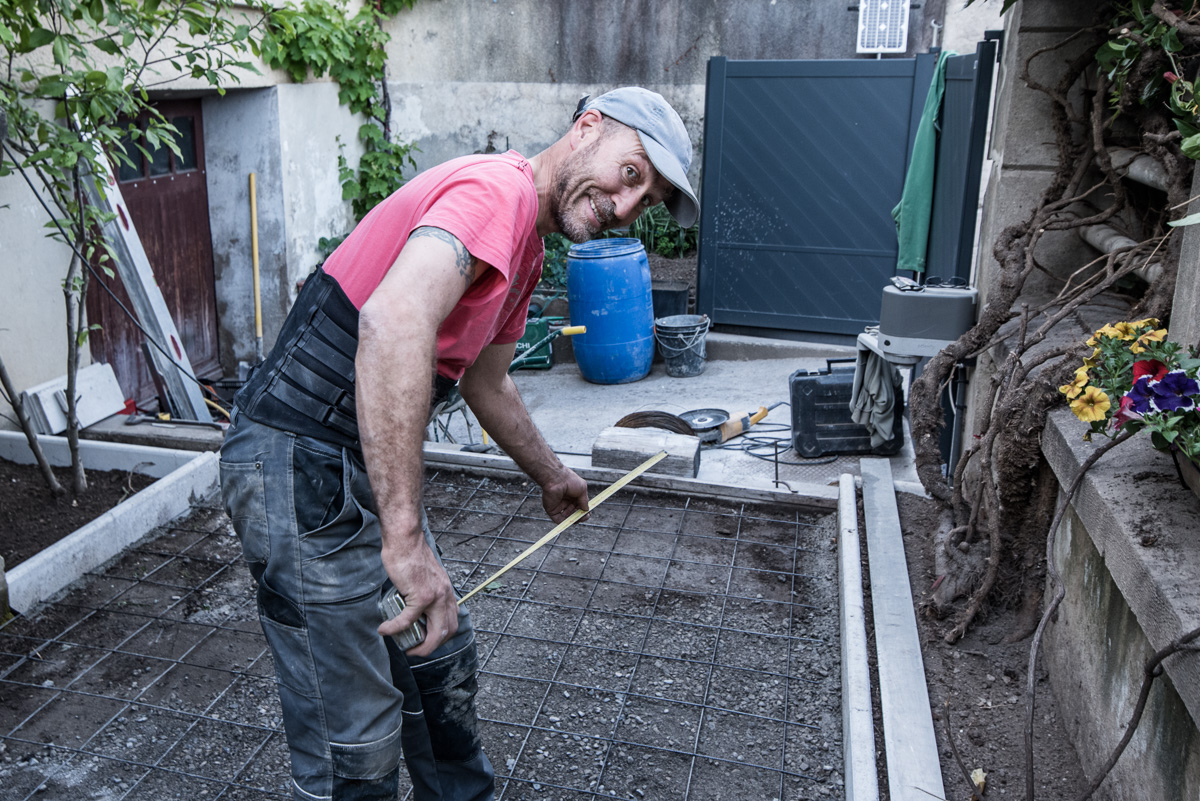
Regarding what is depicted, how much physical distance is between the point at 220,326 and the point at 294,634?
20.0 ft

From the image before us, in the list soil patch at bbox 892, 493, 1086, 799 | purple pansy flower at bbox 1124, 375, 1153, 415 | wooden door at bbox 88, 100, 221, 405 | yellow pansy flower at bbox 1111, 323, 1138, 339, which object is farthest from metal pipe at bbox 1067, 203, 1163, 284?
wooden door at bbox 88, 100, 221, 405

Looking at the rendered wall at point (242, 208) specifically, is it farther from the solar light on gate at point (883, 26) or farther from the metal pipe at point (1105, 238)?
the metal pipe at point (1105, 238)

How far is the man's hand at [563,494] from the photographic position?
2.60m

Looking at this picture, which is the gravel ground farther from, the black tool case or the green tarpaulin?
the green tarpaulin

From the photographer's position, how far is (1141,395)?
76.7 inches

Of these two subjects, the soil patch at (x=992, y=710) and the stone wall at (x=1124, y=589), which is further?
the soil patch at (x=992, y=710)

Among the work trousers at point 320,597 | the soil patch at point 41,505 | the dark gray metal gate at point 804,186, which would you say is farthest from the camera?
the dark gray metal gate at point 804,186

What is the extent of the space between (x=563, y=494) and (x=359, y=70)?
268 inches

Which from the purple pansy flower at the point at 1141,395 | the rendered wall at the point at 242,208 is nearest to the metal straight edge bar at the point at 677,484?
the purple pansy flower at the point at 1141,395

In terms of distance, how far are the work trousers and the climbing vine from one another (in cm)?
603

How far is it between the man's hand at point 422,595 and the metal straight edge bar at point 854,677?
1183mm

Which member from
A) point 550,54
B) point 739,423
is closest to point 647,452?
point 739,423

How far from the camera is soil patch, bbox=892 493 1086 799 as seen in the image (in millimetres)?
2400

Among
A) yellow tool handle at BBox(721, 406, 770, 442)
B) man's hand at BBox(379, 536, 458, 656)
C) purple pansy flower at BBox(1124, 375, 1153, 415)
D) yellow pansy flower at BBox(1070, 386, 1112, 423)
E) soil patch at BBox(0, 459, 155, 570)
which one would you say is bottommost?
yellow tool handle at BBox(721, 406, 770, 442)
